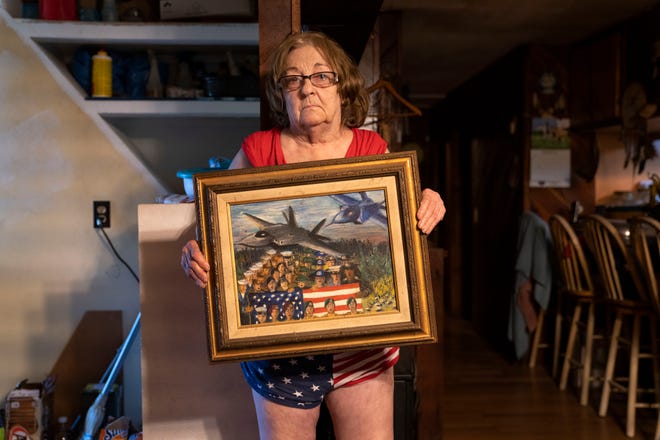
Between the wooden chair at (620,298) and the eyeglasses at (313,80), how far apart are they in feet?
7.29

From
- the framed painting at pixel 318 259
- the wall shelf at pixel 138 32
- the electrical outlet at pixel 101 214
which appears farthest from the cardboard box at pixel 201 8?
the framed painting at pixel 318 259

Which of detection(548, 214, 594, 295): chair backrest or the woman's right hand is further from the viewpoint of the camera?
detection(548, 214, 594, 295): chair backrest

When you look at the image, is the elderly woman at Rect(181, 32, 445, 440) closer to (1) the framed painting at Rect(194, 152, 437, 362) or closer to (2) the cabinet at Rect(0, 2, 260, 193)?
(1) the framed painting at Rect(194, 152, 437, 362)

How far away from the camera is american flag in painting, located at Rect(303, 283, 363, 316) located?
3.84 feet

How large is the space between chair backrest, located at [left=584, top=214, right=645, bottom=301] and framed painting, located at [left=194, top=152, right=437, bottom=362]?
2.18 m

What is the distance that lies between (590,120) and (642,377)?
5.68ft

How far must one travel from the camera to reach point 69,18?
2.57m

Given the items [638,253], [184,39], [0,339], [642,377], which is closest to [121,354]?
[0,339]

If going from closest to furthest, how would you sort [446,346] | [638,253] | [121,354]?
1. [121,354]
2. [638,253]
3. [446,346]

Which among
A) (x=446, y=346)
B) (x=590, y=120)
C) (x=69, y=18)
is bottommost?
(x=446, y=346)

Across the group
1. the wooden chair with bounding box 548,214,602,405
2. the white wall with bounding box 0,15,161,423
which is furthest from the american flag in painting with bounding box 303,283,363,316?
the wooden chair with bounding box 548,214,602,405

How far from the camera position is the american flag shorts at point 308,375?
125 centimetres

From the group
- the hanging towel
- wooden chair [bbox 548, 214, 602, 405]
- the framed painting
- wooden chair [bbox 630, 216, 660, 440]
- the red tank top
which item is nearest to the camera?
the framed painting

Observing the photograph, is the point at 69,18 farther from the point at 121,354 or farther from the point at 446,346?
the point at 446,346
